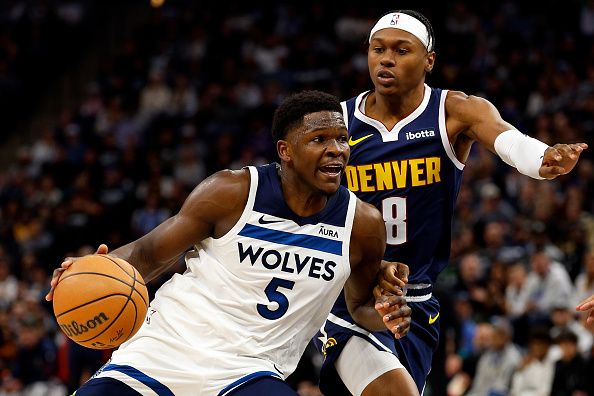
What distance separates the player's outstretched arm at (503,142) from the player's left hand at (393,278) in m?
0.84

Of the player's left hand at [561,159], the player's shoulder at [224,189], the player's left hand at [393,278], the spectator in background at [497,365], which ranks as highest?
the player's left hand at [561,159]

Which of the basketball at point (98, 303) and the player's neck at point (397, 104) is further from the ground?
the player's neck at point (397, 104)

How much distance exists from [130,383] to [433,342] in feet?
6.83

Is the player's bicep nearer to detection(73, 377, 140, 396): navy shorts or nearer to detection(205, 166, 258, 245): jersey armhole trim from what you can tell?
detection(205, 166, 258, 245): jersey armhole trim

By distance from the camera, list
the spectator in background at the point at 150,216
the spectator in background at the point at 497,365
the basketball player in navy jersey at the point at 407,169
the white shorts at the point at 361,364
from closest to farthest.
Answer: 1. the white shorts at the point at 361,364
2. the basketball player in navy jersey at the point at 407,169
3. the spectator in background at the point at 497,365
4. the spectator in background at the point at 150,216

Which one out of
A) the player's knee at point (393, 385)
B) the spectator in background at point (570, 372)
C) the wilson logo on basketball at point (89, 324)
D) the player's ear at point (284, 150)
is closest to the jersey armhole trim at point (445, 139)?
the player's ear at point (284, 150)

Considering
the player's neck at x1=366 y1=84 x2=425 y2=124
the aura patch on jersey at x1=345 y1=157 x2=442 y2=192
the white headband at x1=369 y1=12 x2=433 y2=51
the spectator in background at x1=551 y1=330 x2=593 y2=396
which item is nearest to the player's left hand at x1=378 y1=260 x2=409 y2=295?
the aura patch on jersey at x1=345 y1=157 x2=442 y2=192

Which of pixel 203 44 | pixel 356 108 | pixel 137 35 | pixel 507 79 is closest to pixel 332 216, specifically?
pixel 356 108

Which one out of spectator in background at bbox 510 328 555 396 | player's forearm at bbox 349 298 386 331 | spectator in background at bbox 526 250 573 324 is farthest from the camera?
spectator in background at bbox 526 250 573 324

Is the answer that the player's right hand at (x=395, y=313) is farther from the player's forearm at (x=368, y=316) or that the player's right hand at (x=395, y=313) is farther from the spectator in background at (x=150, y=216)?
the spectator in background at (x=150, y=216)

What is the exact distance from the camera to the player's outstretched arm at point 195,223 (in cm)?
505

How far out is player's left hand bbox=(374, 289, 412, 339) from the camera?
5.04m

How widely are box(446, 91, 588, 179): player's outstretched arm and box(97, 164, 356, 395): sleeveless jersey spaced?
939mm

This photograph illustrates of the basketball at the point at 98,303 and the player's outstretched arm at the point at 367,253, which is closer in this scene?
the basketball at the point at 98,303
